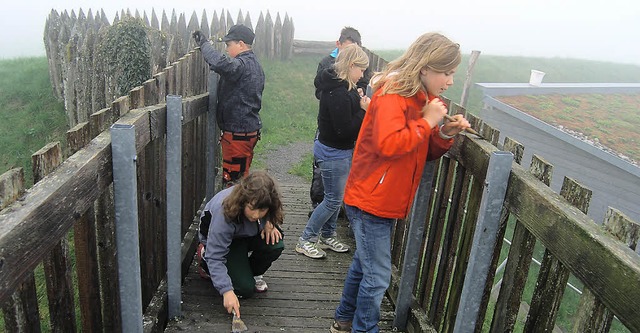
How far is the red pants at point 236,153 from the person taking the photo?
4676mm

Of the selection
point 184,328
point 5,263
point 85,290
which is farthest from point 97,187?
point 184,328

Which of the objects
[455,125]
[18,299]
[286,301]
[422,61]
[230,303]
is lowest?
[286,301]

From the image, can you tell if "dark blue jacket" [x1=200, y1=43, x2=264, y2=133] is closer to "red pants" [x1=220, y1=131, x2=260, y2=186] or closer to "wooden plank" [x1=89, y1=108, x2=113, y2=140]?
"red pants" [x1=220, y1=131, x2=260, y2=186]

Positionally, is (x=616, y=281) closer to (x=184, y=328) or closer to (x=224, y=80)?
(x=184, y=328)

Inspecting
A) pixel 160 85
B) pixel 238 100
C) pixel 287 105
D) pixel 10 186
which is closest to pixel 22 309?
pixel 10 186

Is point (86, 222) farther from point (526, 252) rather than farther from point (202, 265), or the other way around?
point (526, 252)

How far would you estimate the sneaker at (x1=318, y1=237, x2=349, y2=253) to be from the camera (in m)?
4.57

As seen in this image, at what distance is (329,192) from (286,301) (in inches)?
36.7

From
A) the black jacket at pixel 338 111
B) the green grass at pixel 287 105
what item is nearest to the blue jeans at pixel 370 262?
the black jacket at pixel 338 111

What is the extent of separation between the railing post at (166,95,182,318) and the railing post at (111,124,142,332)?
653 mm

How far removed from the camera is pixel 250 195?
302 centimetres

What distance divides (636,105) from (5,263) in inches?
524

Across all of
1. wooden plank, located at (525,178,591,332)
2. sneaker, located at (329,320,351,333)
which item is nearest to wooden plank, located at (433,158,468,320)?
sneaker, located at (329,320,351,333)

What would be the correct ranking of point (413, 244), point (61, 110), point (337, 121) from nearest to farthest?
point (413, 244), point (337, 121), point (61, 110)
